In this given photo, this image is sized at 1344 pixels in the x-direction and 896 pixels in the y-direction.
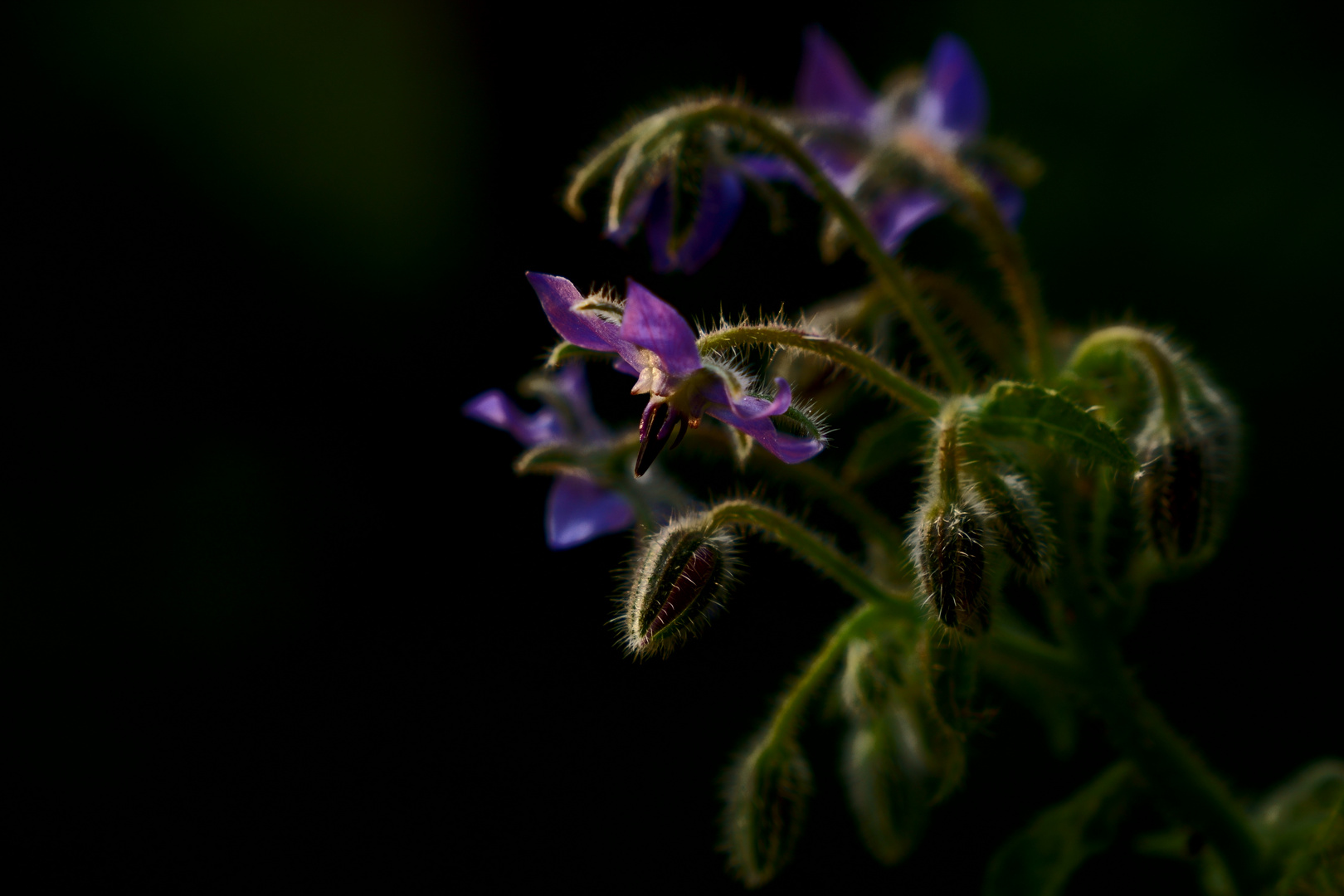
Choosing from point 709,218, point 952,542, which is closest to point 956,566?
point 952,542

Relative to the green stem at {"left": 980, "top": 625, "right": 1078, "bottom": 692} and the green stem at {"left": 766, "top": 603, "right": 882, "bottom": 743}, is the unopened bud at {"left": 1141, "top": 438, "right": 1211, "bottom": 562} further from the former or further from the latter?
the green stem at {"left": 766, "top": 603, "right": 882, "bottom": 743}

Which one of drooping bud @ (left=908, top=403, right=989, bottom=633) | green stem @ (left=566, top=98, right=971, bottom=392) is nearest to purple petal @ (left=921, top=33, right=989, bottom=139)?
green stem @ (left=566, top=98, right=971, bottom=392)

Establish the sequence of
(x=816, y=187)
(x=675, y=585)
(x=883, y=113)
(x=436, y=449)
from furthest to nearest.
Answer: (x=436, y=449)
(x=883, y=113)
(x=816, y=187)
(x=675, y=585)

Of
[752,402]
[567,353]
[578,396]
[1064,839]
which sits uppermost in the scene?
[578,396]

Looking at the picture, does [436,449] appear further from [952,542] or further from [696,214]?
[952,542]

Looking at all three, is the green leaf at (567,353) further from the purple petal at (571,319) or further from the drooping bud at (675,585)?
the drooping bud at (675,585)

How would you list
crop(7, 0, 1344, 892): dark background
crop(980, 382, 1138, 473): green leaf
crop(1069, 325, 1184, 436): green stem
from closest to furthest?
crop(980, 382, 1138, 473): green leaf < crop(1069, 325, 1184, 436): green stem < crop(7, 0, 1344, 892): dark background

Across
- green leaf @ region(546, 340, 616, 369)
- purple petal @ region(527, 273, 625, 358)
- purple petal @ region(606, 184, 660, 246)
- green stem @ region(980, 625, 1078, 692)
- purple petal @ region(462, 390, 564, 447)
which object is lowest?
green stem @ region(980, 625, 1078, 692)

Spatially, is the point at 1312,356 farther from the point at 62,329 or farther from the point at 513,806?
the point at 62,329
